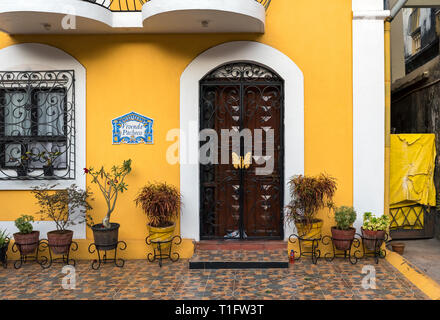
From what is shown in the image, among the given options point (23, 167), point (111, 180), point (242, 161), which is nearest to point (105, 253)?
point (111, 180)

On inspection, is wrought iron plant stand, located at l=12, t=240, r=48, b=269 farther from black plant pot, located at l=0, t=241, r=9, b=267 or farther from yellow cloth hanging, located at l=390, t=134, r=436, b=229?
yellow cloth hanging, located at l=390, t=134, r=436, b=229

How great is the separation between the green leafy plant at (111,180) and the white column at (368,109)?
3848mm

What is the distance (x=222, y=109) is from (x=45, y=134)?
310 centimetres

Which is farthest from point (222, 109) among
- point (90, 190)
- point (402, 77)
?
point (402, 77)

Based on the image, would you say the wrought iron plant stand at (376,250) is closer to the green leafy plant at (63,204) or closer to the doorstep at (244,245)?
the doorstep at (244,245)

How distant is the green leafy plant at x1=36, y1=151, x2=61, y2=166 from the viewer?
6434 millimetres

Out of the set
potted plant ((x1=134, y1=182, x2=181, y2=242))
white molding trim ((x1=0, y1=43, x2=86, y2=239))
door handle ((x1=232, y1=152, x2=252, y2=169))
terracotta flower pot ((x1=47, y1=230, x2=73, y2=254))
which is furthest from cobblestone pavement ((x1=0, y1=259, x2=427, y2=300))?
door handle ((x1=232, y1=152, x2=252, y2=169))

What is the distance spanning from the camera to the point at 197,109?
21.1 feet

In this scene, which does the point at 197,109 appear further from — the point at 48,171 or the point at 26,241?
the point at 26,241

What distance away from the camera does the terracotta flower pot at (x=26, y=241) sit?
5973 millimetres

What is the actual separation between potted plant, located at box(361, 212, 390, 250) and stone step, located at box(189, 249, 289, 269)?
4.32 feet

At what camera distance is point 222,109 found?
21.8ft

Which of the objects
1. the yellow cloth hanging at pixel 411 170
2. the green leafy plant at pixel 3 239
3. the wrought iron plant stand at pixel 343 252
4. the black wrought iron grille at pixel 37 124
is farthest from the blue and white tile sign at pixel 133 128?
the yellow cloth hanging at pixel 411 170

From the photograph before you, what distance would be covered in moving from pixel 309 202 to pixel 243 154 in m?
1.39
